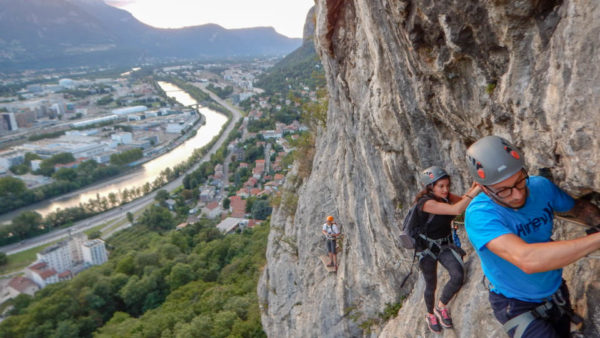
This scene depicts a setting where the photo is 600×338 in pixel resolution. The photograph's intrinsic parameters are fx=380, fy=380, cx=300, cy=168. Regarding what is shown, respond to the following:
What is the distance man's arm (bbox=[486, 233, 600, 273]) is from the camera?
1799mm

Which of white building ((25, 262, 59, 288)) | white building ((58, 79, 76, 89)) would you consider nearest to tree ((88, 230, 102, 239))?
white building ((25, 262, 59, 288))

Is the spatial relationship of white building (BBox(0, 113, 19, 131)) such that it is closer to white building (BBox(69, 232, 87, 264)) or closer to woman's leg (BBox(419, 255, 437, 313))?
white building (BBox(69, 232, 87, 264))

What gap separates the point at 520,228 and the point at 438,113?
214 cm

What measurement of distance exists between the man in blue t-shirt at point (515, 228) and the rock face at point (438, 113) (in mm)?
236

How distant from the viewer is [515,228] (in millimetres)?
2246

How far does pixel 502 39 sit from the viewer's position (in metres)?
2.93

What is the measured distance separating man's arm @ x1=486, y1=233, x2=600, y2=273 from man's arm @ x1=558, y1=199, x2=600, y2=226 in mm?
800

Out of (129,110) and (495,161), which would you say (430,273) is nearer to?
(495,161)

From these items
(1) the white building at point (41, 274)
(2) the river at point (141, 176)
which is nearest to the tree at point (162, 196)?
(2) the river at point (141, 176)

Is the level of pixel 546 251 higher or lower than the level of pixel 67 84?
higher

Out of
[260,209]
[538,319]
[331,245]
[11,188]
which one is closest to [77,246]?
[260,209]

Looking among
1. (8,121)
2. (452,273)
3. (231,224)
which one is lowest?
(231,224)

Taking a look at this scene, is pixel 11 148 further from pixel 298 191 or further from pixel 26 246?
pixel 298 191

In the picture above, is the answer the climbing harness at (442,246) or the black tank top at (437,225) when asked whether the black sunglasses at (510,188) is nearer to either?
the black tank top at (437,225)
